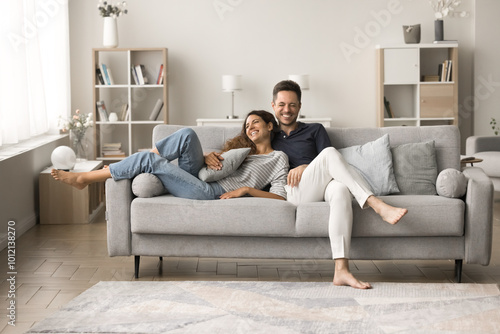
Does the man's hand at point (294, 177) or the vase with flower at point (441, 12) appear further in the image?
the vase with flower at point (441, 12)

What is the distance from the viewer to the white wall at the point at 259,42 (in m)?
7.59

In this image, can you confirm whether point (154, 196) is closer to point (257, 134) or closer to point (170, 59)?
point (257, 134)

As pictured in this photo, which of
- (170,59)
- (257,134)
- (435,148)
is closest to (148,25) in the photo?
(170,59)

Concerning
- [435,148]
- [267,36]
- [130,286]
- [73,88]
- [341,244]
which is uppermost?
[267,36]

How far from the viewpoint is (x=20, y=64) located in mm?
5520

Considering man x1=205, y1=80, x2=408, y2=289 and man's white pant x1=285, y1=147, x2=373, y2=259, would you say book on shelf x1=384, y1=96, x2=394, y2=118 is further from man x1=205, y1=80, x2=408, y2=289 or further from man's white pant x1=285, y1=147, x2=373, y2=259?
man's white pant x1=285, y1=147, x2=373, y2=259

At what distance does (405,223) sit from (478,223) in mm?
393

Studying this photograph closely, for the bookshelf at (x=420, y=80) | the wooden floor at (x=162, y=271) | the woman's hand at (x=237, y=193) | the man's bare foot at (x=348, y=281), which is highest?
the bookshelf at (x=420, y=80)

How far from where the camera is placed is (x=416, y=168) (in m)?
4.05

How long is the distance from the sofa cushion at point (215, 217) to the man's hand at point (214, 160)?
0.94 feet

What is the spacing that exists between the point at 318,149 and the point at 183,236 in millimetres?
1022

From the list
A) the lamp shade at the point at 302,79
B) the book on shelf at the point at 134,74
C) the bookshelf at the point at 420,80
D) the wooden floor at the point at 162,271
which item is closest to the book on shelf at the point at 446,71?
the bookshelf at the point at 420,80

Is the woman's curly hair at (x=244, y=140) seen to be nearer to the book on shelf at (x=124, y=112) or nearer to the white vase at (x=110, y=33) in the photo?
the book on shelf at (x=124, y=112)

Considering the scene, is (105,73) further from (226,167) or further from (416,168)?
(416,168)
